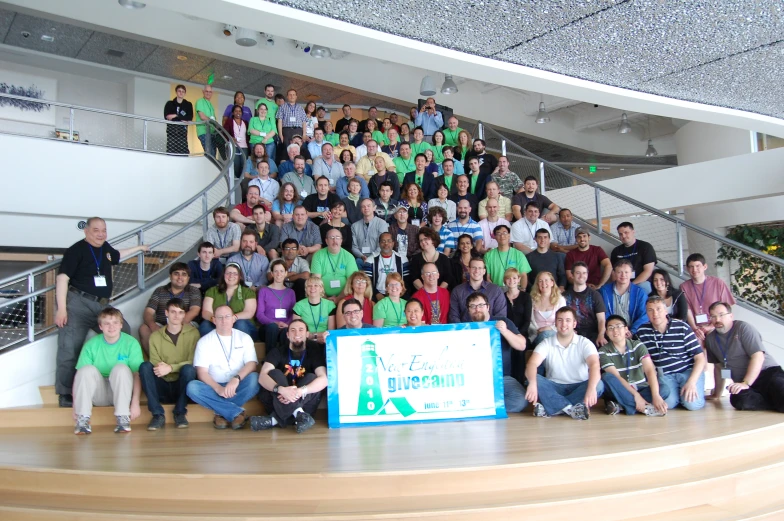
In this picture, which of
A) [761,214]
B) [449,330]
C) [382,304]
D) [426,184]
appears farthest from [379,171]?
[761,214]

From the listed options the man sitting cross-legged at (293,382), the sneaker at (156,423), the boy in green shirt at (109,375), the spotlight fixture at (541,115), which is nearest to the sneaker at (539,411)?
the man sitting cross-legged at (293,382)

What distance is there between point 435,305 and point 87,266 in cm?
311

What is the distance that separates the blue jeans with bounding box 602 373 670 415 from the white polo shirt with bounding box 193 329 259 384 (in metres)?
2.86

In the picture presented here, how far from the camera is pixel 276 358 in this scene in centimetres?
504

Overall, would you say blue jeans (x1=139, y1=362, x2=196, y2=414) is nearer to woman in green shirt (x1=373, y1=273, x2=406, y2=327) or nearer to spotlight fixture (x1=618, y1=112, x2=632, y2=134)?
woman in green shirt (x1=373, y1=273, x2=406, y2=327)

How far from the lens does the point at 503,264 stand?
6.67 meters

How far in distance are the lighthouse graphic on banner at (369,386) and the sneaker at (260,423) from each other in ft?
2.26

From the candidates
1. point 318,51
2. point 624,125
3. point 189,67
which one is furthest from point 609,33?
point 624,125

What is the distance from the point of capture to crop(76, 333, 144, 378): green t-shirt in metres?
5.05

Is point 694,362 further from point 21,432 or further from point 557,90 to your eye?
point 21,432

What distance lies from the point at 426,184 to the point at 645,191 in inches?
186

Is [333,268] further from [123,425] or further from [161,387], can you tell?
[123,425]

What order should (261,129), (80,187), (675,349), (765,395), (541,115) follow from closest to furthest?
1. (765,395)
2. (675,349)
3. (80,187)
4. (261,129)
5. (541,115)

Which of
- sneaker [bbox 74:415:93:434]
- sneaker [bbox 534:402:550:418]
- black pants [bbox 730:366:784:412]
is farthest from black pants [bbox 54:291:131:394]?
black pants [bbox 730:366:784:412]
